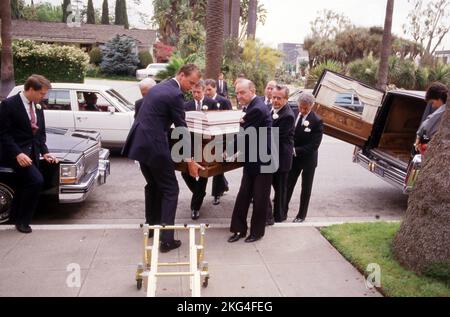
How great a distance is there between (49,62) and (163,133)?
67.8 ft

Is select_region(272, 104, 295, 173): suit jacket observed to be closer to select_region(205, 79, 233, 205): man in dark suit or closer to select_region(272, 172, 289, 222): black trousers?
select_region(272, 172, 289, 222): black trousers

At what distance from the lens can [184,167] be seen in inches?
225

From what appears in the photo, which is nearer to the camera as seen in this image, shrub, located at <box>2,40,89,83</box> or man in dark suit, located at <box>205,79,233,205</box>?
man in dark suit, located at <box>205,79,233,205</box>

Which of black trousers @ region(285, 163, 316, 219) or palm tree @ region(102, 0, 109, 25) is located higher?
palm tree @ region(102, 0, 109, 25)

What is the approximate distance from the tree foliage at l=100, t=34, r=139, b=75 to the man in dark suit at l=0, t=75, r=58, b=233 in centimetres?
3500

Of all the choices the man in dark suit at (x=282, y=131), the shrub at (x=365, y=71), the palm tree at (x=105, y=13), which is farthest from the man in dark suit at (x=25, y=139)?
the palm tree at (x=105, y=13)

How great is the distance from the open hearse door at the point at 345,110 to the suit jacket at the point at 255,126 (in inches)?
130

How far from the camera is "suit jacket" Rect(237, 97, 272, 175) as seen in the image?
527 centimetres

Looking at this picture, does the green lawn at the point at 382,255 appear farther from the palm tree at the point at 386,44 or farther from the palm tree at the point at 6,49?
the palm tree at the point at 6,49

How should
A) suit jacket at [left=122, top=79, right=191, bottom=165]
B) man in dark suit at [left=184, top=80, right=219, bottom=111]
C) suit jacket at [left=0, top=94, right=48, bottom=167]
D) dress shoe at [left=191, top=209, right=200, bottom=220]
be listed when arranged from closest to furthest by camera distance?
suit jacket at [left=122, top=79, right=191, bottom=165] → suit jacket at [left=0, top=94, right=48, bottom=167] → dress shoe at [left=191, top=209, right=200, bottom=220] → man in dark suit at [left=184, top=80, right=219, bottom=111]

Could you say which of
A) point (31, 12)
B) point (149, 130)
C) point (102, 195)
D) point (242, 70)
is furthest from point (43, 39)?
point (149, 130)

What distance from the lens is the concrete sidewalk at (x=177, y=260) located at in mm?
4305

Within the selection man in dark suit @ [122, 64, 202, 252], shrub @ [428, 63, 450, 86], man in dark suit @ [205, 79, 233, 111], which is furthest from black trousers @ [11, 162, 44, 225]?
shrub @ [428, 63, 450, 86]

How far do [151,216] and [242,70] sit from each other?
17067mm
